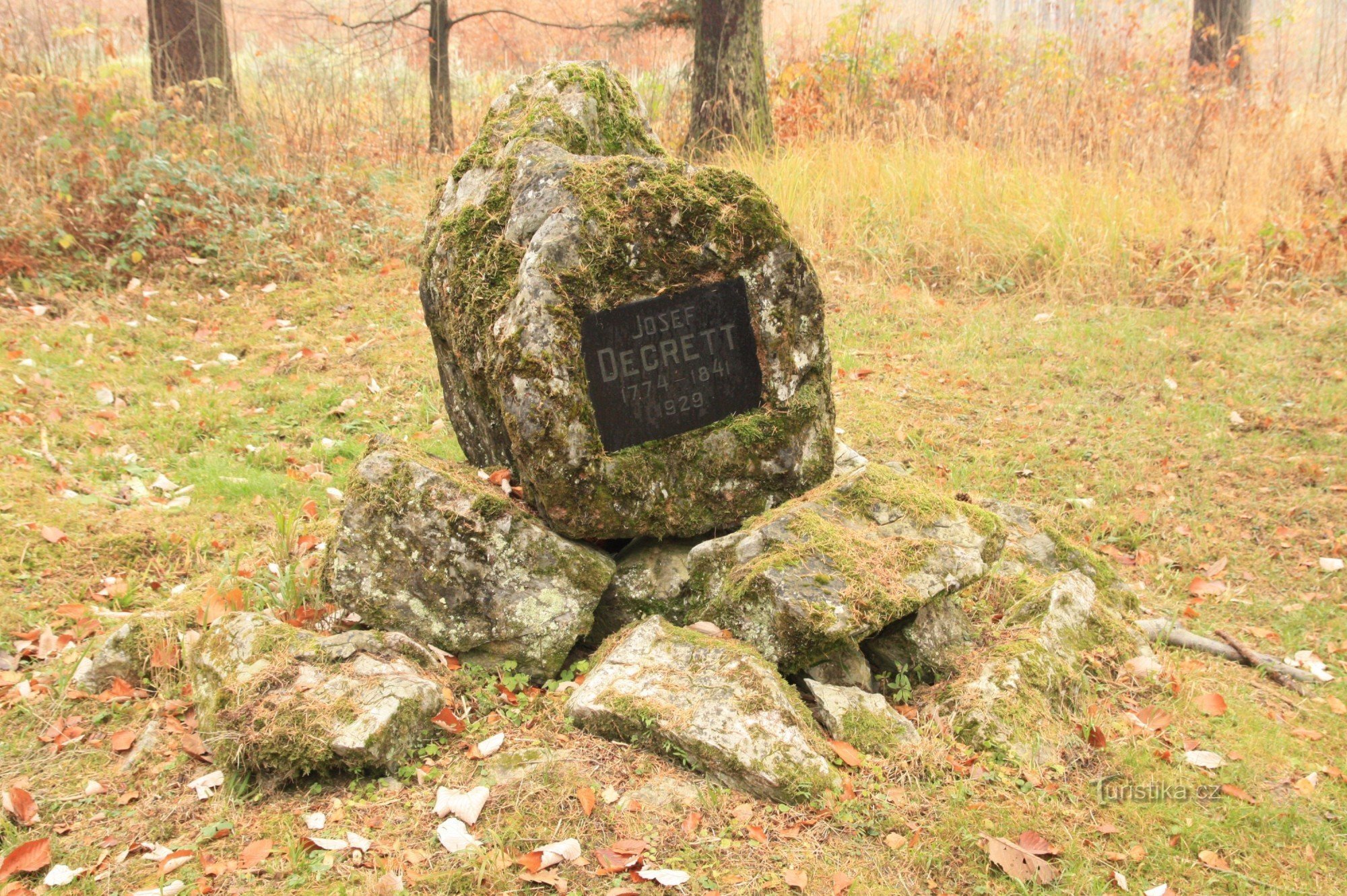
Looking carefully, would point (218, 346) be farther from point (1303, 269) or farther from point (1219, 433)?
point (1303, 269)

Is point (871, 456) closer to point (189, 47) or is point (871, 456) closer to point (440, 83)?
point (440, 83)

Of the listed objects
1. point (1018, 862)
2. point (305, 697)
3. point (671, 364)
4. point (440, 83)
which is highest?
point (440, 83)

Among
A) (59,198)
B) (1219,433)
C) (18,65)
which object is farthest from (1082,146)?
(18,65)

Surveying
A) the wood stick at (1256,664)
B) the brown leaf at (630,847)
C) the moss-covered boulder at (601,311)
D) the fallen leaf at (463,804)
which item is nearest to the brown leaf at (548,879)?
the brown leaf at (630,847)

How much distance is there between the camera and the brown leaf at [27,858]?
278cm

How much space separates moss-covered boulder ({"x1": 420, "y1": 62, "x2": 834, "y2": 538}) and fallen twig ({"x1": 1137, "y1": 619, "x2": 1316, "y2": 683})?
5.47 ft

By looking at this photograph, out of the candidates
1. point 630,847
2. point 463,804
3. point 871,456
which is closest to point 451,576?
point 463,804

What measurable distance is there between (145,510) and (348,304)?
339cm

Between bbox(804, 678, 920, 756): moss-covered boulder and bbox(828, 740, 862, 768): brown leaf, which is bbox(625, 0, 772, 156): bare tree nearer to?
bbox(804, 678, 920, 756): moss-covered boulder

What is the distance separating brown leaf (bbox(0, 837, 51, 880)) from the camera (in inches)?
109

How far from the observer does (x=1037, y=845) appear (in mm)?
2932

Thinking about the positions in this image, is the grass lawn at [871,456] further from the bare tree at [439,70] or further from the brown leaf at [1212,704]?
the bare tree at [439,70]

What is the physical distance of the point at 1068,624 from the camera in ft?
13.0

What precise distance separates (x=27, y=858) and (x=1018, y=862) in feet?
9.31
